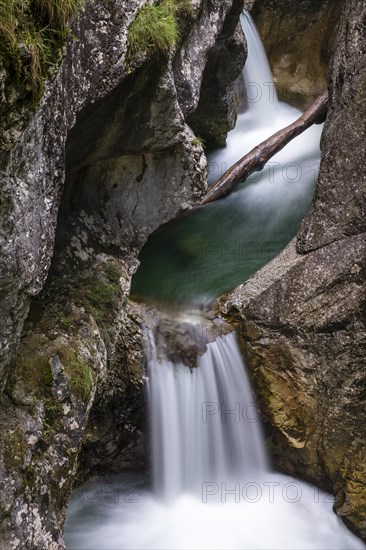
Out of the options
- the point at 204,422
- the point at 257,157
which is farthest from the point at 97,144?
the point at 257,157

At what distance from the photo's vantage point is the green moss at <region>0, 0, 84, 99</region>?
3.05m

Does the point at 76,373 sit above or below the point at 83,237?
below

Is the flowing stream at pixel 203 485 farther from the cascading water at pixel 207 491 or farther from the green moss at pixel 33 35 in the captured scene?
the green moss at pixel 33 35

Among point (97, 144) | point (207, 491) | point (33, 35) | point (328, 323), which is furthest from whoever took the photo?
point (207, 491)

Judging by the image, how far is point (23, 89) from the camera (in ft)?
10.5

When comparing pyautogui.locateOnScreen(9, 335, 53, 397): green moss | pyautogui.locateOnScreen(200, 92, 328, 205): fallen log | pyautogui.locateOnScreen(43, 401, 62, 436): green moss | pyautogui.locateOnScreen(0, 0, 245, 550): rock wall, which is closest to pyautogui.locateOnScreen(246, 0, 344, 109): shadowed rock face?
pyautogui.locateOnScreen(200, 92, 328, 205): fallen log

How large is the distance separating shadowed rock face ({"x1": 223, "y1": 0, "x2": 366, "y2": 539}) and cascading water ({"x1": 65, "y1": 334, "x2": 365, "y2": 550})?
232 mm

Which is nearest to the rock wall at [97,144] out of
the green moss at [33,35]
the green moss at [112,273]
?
the green moss at [33,35]

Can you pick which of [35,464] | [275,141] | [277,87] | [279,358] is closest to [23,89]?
[35,464]

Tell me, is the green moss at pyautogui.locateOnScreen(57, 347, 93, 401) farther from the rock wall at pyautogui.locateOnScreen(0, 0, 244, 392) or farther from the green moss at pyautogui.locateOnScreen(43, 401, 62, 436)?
the rock wall at pyautogui.locateOnScreen(0, 0, 244, 392)

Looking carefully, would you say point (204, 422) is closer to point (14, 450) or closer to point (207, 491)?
point (207, 491)

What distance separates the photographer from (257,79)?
1178 cm

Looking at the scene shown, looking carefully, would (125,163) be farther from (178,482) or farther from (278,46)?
(278,46)

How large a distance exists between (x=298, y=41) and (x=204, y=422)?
958cm
